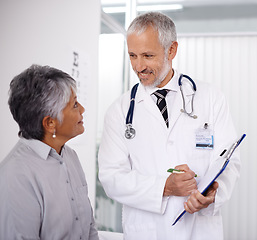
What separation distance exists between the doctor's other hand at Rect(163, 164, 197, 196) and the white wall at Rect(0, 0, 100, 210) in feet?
2.67

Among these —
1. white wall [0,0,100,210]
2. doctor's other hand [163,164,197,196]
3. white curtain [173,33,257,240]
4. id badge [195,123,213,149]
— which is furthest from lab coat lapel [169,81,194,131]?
white curtain [173,33,257,240]

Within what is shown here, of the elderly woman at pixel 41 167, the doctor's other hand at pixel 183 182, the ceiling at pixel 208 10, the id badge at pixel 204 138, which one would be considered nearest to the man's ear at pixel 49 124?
the elderly woman at pixel 41 167

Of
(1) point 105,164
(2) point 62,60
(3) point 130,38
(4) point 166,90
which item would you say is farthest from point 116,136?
(2) point 62,60

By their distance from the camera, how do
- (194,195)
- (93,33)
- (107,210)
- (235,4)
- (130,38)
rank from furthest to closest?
(235,4), (107,210), (93,33), (130,38), (194,195)

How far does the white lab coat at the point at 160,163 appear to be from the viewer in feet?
5.02

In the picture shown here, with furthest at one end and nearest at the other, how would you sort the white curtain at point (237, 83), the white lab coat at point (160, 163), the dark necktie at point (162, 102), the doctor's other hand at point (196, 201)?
the white curtain at point (237, 83) → the dark necktie at point (162, 102) → the white lab coat at point (160, 163) → the doctor's other hand at point (196, 201)

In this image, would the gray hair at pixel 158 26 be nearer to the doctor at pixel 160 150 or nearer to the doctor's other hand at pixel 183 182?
the doctor at pixel 160 150

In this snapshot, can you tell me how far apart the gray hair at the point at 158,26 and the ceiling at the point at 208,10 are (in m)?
2.33

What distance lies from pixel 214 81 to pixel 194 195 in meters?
2.77

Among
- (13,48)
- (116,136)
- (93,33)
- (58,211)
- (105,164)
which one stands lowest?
(58,211)

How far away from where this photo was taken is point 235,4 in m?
3.95

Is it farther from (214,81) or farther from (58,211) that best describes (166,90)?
(214,81)

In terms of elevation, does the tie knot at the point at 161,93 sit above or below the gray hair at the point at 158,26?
below

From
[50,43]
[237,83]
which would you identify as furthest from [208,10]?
[50,43]
